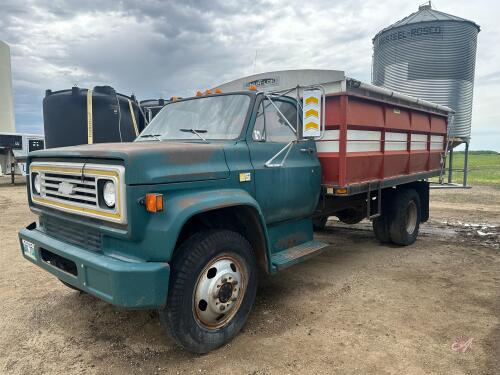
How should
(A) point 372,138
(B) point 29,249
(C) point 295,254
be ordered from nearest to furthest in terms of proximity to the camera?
(B) point 29,249
(C) point 295,254
(A) point 372,138

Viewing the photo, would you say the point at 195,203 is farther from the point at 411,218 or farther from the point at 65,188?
the point at 411,218

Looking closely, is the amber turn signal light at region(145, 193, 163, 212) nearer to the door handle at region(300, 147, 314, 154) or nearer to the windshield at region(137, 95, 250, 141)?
the windshield at region(137, 95, 250, 141)

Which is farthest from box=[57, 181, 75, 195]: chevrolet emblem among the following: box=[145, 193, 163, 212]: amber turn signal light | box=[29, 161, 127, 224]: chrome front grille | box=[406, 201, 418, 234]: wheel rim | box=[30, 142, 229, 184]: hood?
box=[406, 201, 418, 234]: wheel rim

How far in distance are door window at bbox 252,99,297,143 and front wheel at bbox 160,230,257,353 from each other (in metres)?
1.15

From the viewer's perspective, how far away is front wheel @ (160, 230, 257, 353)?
2.79 metres

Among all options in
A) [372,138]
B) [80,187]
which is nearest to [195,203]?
[80,187]

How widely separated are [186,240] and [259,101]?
64.6 inches

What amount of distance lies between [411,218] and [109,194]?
533cm

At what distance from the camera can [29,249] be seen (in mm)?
3416

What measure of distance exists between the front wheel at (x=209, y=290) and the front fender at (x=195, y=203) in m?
0.24

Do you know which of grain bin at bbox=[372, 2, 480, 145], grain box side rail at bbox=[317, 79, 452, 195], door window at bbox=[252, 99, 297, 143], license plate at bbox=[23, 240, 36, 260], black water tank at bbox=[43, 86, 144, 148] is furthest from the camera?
black water tank at bbox=[43, 86, 144, 148]

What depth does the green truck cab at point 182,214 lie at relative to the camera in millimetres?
2621

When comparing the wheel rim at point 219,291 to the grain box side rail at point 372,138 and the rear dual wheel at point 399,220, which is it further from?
the rear dual wheel at point 399,220

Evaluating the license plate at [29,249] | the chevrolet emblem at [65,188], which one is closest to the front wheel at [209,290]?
the chevrolet emblem at [65,188]
